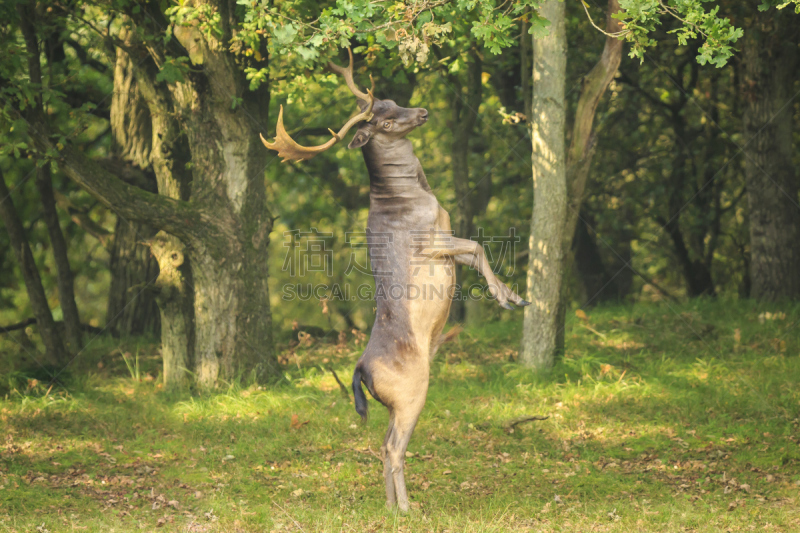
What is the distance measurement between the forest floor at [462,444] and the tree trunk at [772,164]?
2.49ft

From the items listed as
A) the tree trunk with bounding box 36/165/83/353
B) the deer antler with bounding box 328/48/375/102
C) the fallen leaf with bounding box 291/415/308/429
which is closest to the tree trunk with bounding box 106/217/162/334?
the tree trunk with bounding box 36/165/83/353

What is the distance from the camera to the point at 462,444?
7.25m

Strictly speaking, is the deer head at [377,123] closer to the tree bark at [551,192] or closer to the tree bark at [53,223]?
the tree bark at [551,192]

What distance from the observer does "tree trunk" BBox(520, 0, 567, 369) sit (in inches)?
336

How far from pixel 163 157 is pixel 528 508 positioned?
21.8 ft

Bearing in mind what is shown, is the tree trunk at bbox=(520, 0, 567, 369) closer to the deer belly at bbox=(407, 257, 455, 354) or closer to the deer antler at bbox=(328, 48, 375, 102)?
the deer antler at bbox=(328, 48, 375, 102)

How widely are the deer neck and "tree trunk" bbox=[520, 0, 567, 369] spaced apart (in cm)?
371

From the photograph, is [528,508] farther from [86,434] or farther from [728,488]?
[86,434]

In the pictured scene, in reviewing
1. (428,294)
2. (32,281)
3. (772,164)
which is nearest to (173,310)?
(32,281)

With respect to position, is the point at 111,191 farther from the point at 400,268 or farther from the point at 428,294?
the point at 428,294

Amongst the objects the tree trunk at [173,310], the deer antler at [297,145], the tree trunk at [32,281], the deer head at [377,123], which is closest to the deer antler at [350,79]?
the deer head at [377,123]

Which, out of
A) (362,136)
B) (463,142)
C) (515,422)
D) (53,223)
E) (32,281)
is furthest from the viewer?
(463,142)

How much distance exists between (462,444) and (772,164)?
6.80m

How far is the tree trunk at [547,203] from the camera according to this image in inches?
336
